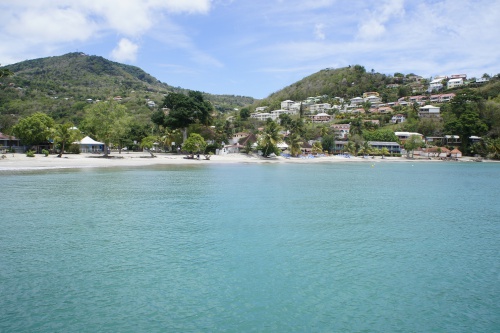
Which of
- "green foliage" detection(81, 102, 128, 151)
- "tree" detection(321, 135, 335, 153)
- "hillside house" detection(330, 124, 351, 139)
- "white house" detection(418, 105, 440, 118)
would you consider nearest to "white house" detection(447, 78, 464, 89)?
"white house" detection(418, 105, 440, 118)

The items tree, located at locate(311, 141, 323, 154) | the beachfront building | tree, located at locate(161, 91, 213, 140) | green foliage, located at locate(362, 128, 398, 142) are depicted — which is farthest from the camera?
green foliage, located at locate(362, 128, 398, 142)

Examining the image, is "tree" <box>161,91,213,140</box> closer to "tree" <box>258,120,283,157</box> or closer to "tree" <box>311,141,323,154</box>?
"tree" <box>258,120,283,157</box>

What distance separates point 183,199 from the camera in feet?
80.2

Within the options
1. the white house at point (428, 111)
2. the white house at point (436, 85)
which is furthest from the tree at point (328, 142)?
the white house at point (436, 85)

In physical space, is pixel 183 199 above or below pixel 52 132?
below

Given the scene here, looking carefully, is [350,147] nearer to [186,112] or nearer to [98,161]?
[186,112]

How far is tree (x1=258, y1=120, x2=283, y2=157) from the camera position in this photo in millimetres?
67938

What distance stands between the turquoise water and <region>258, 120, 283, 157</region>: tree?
4549 cm

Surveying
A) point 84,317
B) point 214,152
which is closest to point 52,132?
point 214,152

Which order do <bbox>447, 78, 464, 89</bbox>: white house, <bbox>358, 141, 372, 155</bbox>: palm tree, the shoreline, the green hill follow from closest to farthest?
1. the shoreline
2. <bbox>358, 141, 372, 155</bbox>: palm tree
3. the green hill
4. <bbox>447, 78, 464, 89</bbox>: white house

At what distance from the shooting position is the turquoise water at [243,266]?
8.22 meters

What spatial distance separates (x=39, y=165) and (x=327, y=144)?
68586mm

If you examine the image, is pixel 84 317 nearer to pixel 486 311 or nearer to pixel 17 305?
pixel 17 305

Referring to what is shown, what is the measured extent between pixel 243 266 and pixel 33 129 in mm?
53535
